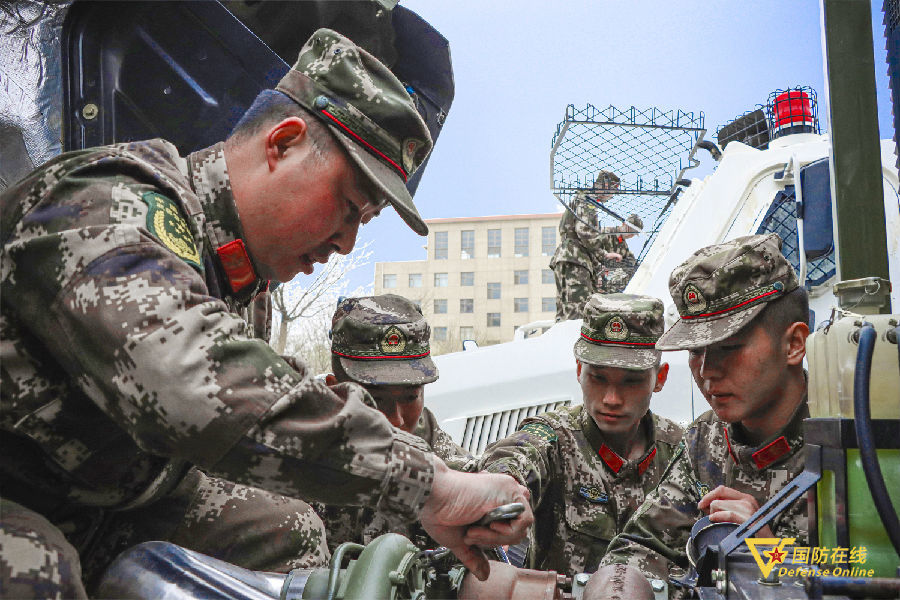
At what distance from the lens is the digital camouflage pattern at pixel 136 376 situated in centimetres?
122

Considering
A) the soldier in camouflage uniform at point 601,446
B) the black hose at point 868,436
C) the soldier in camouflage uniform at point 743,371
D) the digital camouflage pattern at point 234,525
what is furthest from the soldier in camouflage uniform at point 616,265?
the black hose at point 868,436

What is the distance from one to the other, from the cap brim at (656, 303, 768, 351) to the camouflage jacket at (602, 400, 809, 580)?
1.07 ft

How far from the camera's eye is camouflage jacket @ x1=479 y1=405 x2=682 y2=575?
3.13 meters

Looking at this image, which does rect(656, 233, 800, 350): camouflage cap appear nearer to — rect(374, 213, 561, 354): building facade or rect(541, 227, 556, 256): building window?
rect(374, 213, 561, 354): building facade

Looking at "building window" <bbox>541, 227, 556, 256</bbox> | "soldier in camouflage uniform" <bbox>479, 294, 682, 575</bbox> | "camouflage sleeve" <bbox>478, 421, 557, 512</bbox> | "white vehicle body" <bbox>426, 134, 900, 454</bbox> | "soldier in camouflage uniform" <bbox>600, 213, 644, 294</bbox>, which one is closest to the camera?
"camouflage sleeve" <bbox>478, 421, 557, 512</bbox>

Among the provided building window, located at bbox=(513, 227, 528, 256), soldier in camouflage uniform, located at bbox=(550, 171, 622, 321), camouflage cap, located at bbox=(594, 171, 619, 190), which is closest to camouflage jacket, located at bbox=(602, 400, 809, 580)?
camouflage cap, located at bbox=(594, 171, 619, 190)

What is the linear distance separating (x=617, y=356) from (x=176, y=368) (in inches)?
82.5

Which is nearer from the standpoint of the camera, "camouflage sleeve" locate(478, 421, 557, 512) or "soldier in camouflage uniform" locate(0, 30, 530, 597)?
"soldier in camouflage uniform" locate(0, 30, 530, 597)

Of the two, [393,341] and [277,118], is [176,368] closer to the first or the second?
[277,118]

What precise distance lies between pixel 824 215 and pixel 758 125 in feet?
7.71

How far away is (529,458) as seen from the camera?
116 inches

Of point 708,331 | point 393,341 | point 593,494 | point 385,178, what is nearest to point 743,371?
point 708,331

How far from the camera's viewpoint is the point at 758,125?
564 centimetres

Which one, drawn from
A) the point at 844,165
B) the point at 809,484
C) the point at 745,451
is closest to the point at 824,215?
the point at 745,451
